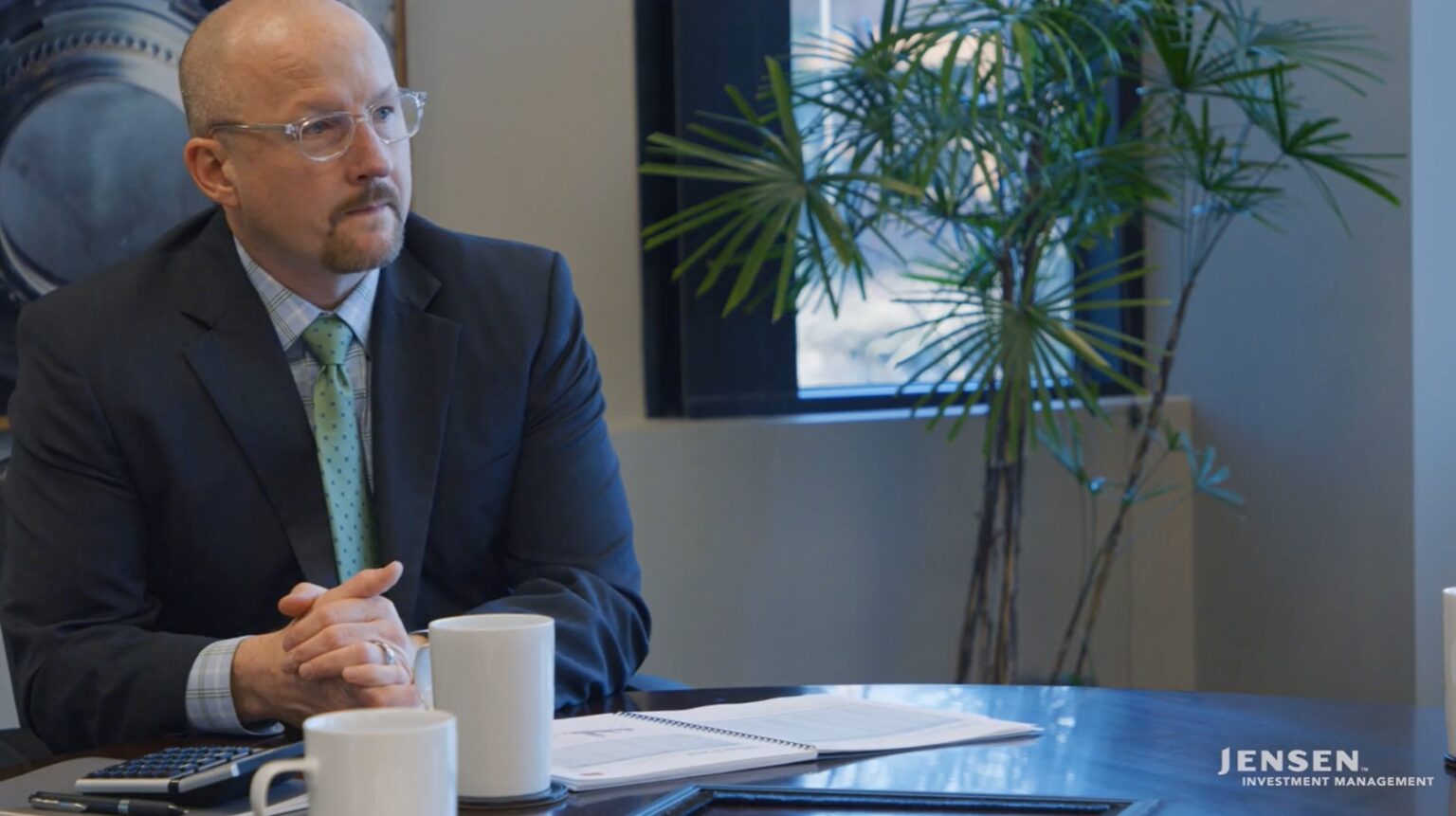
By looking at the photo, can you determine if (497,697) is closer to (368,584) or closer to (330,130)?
(368,584)

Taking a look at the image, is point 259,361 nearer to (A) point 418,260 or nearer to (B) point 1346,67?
(A) point 418,260

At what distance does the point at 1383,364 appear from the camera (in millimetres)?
3021

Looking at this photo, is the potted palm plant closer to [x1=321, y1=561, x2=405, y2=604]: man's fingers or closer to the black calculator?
[x1=321, y1=561, x2=405, y2=604]: man's fingers

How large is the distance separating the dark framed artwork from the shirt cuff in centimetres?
121

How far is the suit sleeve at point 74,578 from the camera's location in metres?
1.56

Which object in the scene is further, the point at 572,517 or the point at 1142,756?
the point at 572,517

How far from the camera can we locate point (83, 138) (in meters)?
2.58

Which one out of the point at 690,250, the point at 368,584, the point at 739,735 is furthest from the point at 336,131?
the point at 690,250

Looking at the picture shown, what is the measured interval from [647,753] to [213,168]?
976 millimetres

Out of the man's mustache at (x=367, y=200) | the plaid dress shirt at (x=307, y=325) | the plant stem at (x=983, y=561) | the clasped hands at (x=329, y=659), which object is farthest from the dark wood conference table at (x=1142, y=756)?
the plant stem at (x=983, y=561)

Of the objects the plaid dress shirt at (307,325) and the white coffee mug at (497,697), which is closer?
the white coffee mug at (497,697)

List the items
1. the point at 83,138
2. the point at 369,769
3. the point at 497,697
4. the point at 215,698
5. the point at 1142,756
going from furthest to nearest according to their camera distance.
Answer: the point at 83,138 < the point at 215,698 < the point at 1142,756 < the point at 497,697 < the point at 369,769

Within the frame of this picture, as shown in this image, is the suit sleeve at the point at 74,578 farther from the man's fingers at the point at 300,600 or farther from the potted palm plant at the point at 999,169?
the potted palm plant at the point at 999,169

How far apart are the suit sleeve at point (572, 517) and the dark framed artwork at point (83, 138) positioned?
935mm
